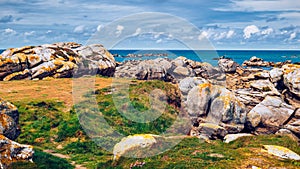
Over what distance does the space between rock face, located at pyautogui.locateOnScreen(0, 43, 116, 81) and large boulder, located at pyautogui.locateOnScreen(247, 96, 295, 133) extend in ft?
108

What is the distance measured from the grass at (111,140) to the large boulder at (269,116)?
7.83 m

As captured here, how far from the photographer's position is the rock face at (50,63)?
5662 cm

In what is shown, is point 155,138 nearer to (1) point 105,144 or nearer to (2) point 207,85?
(1) point 105,144

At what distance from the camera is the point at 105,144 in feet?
105

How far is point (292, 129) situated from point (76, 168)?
934 inches

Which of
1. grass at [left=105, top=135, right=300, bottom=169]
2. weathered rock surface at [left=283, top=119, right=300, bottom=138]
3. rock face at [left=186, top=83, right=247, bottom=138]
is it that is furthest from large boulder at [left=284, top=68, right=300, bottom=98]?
grass at [left=105, top=135, right=300, bottom=169]

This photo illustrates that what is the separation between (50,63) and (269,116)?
3909cm

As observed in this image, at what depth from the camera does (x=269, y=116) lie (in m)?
38.4

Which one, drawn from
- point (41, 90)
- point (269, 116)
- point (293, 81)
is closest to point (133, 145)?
point (269, 116)

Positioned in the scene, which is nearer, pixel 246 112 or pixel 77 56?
pixel 246 112

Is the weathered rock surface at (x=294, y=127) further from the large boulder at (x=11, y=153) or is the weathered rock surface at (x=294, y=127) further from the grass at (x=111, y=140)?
the large boulder at (x=11, y=153)

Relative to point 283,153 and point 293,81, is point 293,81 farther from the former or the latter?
point 283,153

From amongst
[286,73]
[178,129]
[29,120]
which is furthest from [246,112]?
[29,120]

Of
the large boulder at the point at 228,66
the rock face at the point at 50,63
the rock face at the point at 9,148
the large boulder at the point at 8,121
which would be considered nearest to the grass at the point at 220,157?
the rock face at the point at 9,148
